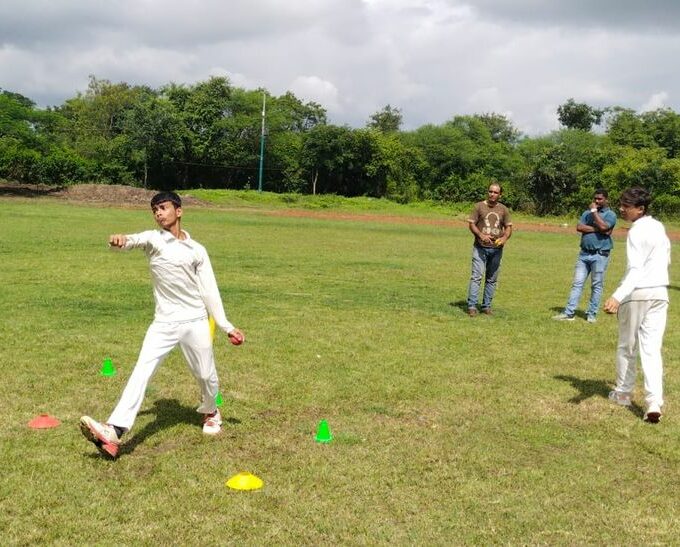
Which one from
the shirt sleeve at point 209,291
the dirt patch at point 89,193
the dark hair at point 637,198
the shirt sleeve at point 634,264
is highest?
the dark hair at point 637,198

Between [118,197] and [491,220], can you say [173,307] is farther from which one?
[118,197]

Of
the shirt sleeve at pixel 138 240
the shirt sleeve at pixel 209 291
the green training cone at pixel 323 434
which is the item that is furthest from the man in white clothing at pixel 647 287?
the shirt sleeve at pixel 138 240

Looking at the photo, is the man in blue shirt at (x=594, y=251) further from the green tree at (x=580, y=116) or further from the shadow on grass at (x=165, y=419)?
the green tree at (x=580, y=116)

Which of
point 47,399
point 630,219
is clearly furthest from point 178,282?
point 630,219

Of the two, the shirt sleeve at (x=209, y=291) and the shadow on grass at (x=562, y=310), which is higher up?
the shirt sleeve at (x=209, y=291)

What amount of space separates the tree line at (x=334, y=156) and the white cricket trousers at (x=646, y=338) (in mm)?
55687

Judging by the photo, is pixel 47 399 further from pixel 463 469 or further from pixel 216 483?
pixel 463 469

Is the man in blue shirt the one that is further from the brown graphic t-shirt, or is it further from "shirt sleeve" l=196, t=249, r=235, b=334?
"shirt sleeve" l=196, t=249, r=235, b=334

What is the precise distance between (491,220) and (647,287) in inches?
196

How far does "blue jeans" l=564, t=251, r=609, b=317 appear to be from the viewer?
453 inches

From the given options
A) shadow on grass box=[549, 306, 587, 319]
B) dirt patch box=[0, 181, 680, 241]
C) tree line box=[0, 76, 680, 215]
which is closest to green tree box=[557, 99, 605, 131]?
tree line box=[0, 76, 680, 215]

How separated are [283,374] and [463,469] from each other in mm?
2912

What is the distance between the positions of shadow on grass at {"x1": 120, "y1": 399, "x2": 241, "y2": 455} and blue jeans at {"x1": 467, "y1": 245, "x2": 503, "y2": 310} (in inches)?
253

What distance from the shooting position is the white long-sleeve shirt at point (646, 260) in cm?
639
